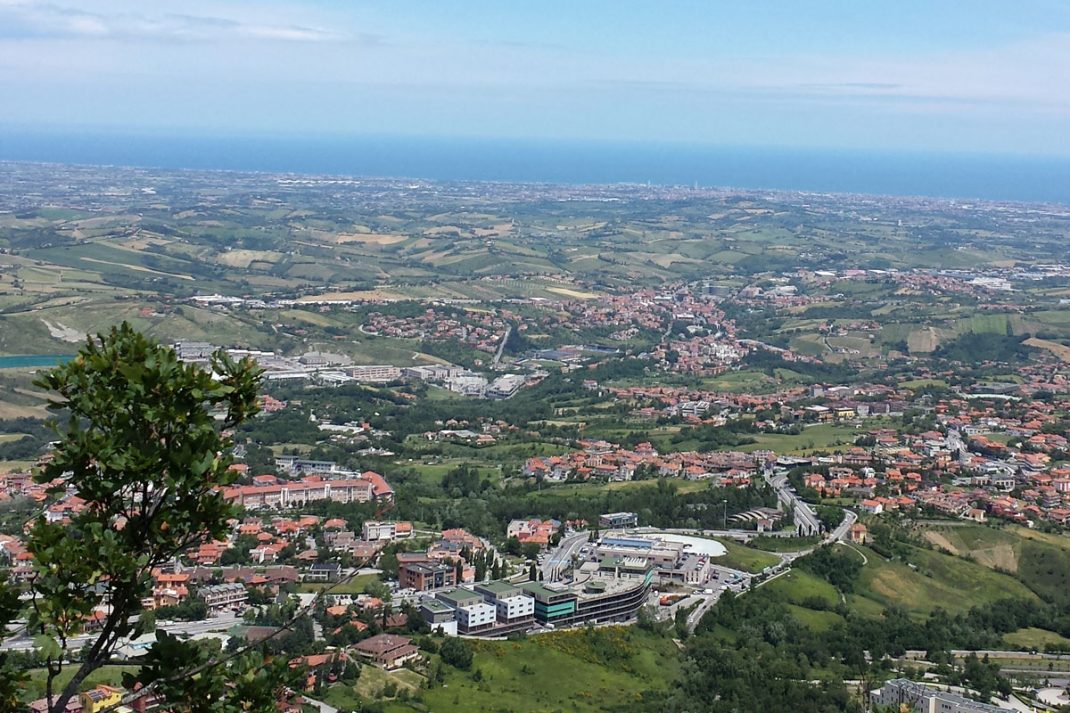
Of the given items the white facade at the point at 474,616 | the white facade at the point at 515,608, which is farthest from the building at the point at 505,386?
the white facade at the point at 474,616

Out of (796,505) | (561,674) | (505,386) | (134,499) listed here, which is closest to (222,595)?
(561,674)

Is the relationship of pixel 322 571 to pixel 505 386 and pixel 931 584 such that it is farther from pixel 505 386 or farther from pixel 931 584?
pixel 505 386

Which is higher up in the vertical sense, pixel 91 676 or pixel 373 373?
pixel 91 676

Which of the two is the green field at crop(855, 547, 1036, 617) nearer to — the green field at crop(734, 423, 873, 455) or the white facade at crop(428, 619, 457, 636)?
the white facade at crop(428, 619, 457, 636)

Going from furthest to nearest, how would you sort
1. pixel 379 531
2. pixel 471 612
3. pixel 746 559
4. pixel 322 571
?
pixel 379 531 → pixel 746 559 → pixel 322 571 → pixel 471 612

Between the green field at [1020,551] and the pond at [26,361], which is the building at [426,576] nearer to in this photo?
the green field at [1020,551]

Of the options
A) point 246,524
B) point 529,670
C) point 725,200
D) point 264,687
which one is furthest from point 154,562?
point 725,200

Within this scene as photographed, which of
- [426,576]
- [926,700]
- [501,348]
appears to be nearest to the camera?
[926,700]

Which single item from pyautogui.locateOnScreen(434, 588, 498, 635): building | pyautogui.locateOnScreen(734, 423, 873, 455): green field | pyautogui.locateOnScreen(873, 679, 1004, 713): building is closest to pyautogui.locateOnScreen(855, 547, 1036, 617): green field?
pyautogui.locateOnScreen(873, 679, 1004, 713): building
